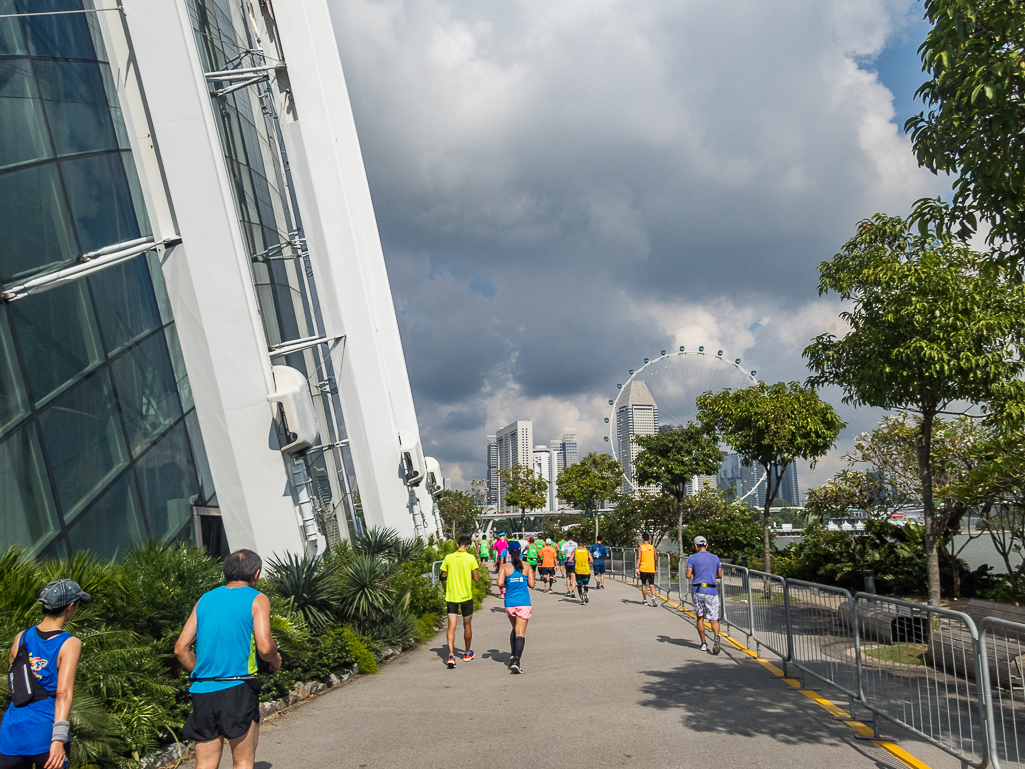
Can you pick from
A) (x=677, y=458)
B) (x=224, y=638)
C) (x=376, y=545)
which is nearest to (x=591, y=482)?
(x=677, y=458)

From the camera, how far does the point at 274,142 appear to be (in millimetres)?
28656

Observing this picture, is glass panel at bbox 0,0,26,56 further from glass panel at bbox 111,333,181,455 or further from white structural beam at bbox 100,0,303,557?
glass panel at bbox 111,333,181,455

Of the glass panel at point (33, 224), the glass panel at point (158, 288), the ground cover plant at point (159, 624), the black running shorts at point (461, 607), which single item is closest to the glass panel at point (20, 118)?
the glass panel at point (33, 224)

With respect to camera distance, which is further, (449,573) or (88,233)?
(88,233)

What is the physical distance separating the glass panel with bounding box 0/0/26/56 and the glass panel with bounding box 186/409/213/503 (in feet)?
23.9

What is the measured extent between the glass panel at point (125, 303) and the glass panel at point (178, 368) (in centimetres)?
52

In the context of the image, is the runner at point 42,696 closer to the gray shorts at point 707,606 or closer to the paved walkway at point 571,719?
the paved walkway at point 571,719

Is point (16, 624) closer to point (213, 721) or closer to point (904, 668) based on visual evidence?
point (213, 721)

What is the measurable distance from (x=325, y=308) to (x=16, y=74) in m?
11.1

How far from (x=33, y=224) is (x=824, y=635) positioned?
12.2 metres

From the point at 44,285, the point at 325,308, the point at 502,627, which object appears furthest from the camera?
the point at 325,308

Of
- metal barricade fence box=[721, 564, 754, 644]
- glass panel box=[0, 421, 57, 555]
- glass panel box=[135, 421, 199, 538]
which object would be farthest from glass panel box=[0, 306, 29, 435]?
metal barricade fence box=[721, 564, 754, 644]

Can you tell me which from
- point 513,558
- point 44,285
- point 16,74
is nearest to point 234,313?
point 44,285

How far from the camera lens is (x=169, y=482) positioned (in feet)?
46.9
